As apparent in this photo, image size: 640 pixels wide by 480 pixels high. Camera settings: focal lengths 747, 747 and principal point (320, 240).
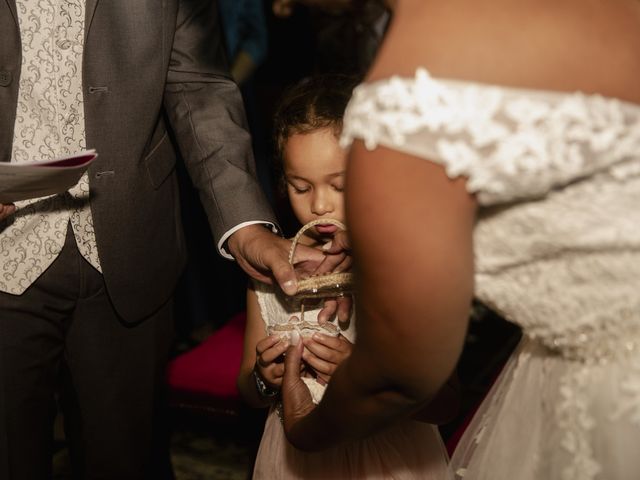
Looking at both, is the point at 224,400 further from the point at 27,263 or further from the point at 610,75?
the point at 610,75

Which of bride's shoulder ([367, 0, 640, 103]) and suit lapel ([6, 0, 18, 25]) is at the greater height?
bride's shoulder ([367, 0, 640, 103])

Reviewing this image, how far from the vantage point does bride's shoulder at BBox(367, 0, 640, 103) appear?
95 cm

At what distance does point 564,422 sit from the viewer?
126 cm

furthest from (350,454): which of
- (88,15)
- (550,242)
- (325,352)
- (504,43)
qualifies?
(88,15)

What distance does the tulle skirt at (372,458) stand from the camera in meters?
1.78

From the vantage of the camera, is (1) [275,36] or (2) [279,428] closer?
(2) [279,428]

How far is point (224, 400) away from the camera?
9.07ft

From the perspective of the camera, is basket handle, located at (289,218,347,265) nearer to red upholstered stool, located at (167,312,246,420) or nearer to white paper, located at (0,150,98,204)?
white paper, located at (0,150,98,204)

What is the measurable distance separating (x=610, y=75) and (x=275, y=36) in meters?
3.61

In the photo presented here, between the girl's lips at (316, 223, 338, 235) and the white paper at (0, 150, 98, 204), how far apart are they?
573mm

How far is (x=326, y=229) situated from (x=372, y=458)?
0.57 metres

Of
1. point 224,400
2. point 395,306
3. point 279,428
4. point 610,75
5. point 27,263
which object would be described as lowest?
point 224,400

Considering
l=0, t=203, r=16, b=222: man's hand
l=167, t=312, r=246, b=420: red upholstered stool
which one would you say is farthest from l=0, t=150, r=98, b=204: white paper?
l=167, t=312, r=246, b=420: red upholstered stool

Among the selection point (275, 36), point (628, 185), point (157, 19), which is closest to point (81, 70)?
point (157, 19)
